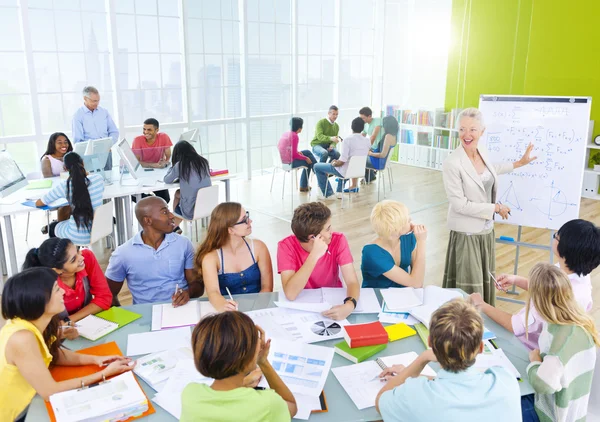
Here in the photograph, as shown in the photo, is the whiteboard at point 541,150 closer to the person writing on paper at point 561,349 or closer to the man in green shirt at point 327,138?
the person writing on paper at point 561,349

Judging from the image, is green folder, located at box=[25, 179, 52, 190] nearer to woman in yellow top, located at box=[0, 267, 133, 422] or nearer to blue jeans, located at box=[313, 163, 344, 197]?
blue jeans, located at box=[313, 163, 344, 197]

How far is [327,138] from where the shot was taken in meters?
6.62

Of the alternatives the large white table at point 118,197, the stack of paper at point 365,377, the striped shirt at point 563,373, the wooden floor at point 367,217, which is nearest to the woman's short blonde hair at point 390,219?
the stack of paper at point 365,377

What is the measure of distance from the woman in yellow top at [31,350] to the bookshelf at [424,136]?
208 inches

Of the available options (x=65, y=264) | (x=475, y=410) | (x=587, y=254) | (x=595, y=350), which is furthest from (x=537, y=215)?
Answer: (x=65, y=264)

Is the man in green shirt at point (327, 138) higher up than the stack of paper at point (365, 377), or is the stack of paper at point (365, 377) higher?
the man in green shirt at point (327, 138)

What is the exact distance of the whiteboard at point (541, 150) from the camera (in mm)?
4008

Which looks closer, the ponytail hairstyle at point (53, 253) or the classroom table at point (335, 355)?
the classroom table at point (335, 355)

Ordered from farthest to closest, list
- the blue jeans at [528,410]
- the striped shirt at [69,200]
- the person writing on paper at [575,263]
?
the striped shirt at [69,200] → the person writing on paper at [575,263] → the blue jeans at [528,410]

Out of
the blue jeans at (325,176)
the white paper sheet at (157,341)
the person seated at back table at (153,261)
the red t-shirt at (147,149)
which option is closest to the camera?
the white paper sheet at (157,341)

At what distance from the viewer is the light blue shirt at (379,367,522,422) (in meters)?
1.53

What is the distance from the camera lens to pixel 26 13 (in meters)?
6.57

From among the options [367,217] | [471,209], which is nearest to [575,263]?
[471,209]

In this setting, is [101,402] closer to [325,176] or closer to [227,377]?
[227,377]
